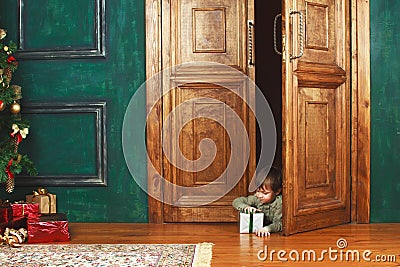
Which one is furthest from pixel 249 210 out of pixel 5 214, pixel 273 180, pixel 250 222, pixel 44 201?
pixel 5 214

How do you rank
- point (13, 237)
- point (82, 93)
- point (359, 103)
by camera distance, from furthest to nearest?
point (82, 93) < point (359, 103) < point (13, 237)

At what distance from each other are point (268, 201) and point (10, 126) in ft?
5.28

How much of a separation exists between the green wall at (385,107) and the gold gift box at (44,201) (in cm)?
202

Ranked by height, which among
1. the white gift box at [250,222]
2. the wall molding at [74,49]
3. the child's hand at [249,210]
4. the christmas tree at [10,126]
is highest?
the wall molding at [74,49]

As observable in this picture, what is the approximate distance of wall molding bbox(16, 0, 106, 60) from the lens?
167 inches

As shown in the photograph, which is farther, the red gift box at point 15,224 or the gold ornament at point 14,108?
the gold ornament at point 14,108

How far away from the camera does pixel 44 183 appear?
4277 millimetres

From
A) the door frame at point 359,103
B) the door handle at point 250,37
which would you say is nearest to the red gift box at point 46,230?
the door frame at point 359,103

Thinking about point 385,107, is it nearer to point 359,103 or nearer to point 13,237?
point 359,103

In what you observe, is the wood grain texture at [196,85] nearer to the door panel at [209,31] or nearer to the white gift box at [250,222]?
the door panel at [209,31]

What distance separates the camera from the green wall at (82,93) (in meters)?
4.25

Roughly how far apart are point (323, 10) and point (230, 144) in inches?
40.0

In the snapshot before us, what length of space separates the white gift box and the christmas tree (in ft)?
4.24

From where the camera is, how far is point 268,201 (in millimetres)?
3951
